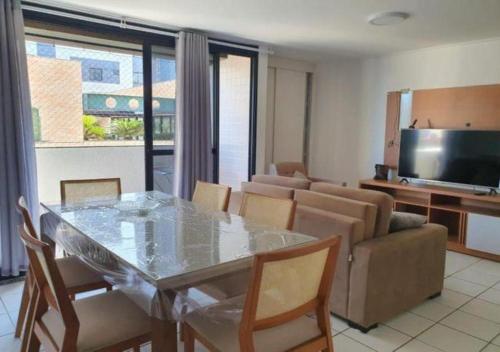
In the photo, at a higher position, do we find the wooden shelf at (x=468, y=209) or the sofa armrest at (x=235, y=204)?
the sofa armrest at (x=235, y=204)

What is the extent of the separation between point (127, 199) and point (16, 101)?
131 centimetres

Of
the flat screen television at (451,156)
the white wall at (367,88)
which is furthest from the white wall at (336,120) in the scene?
the flat screen television at (451,156)

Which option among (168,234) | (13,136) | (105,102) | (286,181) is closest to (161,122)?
(105,102)

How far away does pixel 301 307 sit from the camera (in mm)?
1504

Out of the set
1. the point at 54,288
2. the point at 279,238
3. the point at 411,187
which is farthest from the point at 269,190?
the point at 411,187

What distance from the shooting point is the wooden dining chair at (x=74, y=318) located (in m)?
1.43

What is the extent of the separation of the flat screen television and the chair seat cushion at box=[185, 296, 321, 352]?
3519mm

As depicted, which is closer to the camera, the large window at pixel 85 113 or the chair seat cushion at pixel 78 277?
the chair seat cushion at pixel 78 277

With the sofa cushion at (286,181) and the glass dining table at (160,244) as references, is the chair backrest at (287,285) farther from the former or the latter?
the sofa cushion at (286,181)

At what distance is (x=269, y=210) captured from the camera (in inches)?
92.2

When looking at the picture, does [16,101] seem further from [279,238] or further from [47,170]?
[279,238]

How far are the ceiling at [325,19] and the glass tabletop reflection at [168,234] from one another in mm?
1801

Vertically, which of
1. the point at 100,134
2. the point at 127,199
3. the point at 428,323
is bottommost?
the point at 428,323

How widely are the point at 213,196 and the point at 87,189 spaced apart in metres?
0.96
